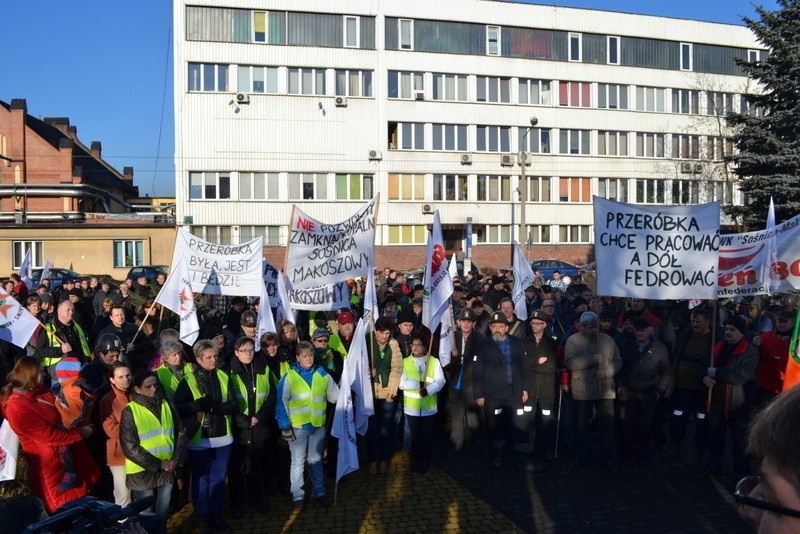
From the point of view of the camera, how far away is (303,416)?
6.78m

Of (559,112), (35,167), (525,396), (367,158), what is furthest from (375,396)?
(35,167)

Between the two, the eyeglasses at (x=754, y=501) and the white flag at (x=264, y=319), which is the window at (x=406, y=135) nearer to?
the white flag at (x=264, y=319)

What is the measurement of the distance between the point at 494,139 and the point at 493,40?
20.0 ft

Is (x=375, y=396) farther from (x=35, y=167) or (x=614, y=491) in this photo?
(x=35, y=167)

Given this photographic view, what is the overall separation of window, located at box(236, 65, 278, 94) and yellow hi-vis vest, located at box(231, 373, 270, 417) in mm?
33752

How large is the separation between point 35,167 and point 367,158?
2688 cm

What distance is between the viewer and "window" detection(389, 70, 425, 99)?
3991 centimetres

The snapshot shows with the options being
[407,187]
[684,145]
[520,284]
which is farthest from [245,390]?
[684,145]

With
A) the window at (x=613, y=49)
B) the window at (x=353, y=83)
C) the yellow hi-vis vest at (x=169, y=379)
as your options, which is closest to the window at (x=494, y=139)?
the window at (x=353, y=83)

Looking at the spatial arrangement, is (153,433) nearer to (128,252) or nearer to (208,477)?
(208,477)

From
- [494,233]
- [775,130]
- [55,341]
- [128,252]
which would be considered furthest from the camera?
[494,233]

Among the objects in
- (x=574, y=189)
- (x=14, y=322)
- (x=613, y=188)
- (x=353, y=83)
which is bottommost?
(x=14, y=322)

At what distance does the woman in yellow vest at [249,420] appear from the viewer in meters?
6.63

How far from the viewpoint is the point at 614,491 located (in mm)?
7246
